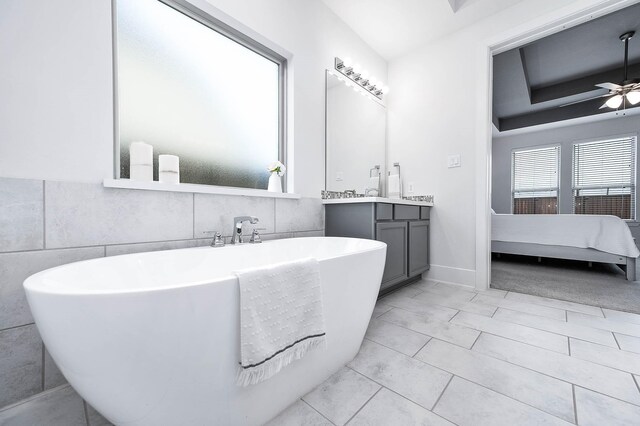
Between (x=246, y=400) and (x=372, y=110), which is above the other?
(x=372, y=110)

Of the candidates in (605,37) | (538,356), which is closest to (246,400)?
(538,356)

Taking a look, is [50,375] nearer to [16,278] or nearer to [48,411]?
[48,411]

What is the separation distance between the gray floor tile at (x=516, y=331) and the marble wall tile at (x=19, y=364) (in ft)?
6.82

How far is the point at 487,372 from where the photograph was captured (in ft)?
3.78

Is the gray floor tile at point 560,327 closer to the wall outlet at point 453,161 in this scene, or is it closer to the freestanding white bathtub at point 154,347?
the wall outlet at point 453,161

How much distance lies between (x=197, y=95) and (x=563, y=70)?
201 inches

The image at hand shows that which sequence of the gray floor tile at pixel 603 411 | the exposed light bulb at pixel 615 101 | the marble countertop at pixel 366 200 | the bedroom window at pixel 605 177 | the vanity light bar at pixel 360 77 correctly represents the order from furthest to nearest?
the bedroom window at pixel 605 177 < the exposed light bulb at pixel 615 101 < the vanity light bar at pixel 360 77 < the marble countertop at pixel 366 200 < the gray floor tile at pixel 603 411

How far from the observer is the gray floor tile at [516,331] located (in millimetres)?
1396

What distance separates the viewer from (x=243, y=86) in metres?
1.90

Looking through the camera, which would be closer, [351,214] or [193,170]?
[193,170]

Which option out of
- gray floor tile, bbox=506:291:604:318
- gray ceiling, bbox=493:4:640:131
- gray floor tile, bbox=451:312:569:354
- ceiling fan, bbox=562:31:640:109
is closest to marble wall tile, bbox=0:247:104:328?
gray floor tile, bbox=451:312:569:354

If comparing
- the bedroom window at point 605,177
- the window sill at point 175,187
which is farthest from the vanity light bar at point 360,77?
the bedroom window at point 605,177

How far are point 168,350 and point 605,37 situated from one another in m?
5.07

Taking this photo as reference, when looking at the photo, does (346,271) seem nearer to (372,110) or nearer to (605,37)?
(372,110)
